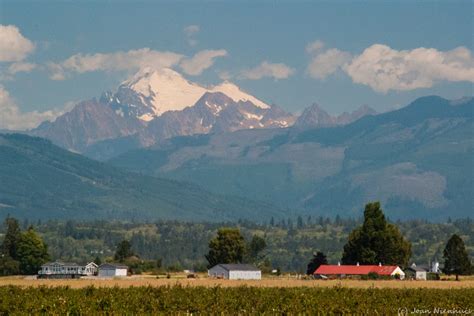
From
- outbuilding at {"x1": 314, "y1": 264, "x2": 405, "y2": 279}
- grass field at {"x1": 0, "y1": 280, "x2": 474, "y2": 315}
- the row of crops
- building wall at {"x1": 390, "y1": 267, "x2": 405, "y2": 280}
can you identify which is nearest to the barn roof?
outbuilding at {"x1": 314, "y1": 264, "x2": 405, "y2": 279}

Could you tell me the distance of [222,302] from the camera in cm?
8712

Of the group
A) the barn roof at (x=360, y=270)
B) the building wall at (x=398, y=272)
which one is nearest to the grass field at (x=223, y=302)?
the barn roof at (x=360, y=270)

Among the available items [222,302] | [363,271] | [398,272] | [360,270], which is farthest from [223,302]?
[398,272]

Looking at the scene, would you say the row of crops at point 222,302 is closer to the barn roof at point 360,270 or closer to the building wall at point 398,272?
the barn roof at point 360,270

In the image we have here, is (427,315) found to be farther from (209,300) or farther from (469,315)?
(209,300)

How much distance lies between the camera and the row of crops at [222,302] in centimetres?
7832

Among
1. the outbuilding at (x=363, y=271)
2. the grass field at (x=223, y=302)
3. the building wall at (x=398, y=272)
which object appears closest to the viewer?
the grass field at (x=223, y=302)

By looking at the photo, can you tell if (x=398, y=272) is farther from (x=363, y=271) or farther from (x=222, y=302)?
(x=222, y=302)

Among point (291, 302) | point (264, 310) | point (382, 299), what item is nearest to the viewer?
point (264, 310)

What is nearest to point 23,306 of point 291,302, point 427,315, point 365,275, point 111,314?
point 111,314

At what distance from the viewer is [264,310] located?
80.5 meters

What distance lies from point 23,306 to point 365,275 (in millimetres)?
108439

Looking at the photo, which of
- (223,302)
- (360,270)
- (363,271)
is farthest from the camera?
(360,270)

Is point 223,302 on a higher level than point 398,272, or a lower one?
lower
